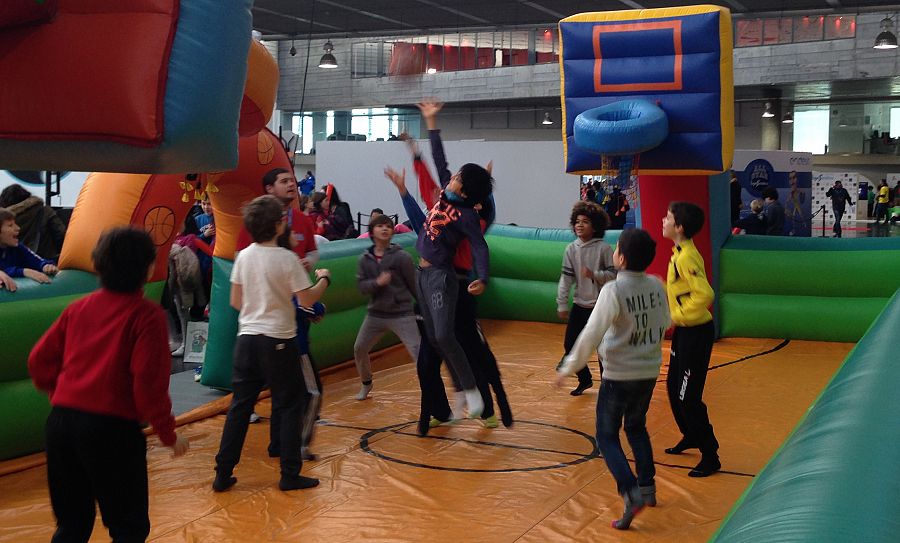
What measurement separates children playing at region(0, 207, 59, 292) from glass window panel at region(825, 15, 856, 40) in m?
17.7

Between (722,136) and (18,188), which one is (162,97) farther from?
(722,136)

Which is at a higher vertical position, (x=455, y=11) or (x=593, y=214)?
(x=455, y=11)

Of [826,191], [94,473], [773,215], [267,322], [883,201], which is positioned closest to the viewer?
[94,473]

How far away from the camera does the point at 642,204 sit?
7.83 meters

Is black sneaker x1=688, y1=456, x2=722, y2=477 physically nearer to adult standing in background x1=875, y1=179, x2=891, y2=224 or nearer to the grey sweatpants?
the grey sweatpants

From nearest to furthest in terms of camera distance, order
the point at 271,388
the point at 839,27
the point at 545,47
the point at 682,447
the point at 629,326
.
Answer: the point at 629,326 < the point at 271,388 < the point at 682,447 < the point at 839,27 < the point at 545,47

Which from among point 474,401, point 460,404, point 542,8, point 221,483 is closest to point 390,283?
point 460,404

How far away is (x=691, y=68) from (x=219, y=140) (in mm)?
5248

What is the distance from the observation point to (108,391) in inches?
107

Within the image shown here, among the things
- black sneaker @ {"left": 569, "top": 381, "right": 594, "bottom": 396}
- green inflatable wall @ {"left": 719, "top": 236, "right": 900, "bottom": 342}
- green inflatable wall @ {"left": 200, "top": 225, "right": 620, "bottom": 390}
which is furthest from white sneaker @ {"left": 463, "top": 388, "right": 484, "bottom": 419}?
→ green inflatable wall @ {"left": 719, "top": 236, "right": 900, "bottom": 342}

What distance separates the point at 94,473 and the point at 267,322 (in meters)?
1.43

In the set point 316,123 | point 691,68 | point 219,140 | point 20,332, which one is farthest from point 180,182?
point 316,123

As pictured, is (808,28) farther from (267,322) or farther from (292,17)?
(267,322)

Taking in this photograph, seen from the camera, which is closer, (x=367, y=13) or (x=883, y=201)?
(x=367, y=13)
